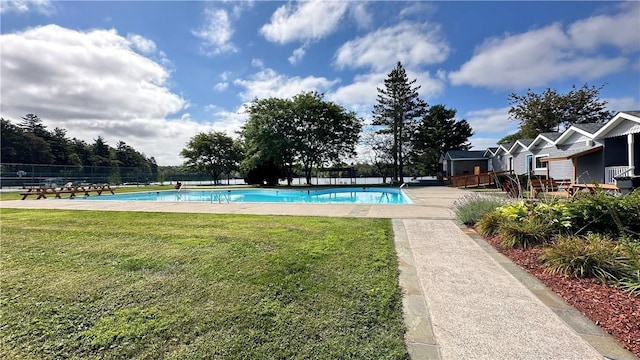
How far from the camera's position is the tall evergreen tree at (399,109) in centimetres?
2831

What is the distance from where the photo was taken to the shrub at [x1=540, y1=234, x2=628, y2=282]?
3.08 m

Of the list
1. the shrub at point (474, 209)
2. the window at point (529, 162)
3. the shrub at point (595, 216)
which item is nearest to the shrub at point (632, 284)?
the shrub at point (595, 216)

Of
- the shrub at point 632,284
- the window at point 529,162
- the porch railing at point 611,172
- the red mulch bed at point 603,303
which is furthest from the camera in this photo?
the window at point 529,162

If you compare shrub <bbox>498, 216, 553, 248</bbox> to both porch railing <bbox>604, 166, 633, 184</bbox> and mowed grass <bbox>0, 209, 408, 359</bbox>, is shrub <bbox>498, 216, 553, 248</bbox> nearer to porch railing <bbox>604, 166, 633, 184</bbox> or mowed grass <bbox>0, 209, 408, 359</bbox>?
mowed grass <bbox>0, 209, 408, 359</bbox>

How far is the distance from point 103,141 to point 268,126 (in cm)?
4914

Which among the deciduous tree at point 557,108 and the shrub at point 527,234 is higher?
the deciduous tree at point 557,108

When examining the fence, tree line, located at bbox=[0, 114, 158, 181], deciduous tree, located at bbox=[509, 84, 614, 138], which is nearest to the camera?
the fence

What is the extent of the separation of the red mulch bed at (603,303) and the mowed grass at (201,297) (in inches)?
65.5

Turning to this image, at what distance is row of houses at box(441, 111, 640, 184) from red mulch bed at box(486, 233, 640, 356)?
5.41 meters

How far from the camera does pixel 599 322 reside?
89.7 inches

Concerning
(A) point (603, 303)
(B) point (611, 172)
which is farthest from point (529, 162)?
(A) point (603, 303)

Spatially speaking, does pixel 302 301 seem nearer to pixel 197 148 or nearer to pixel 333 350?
pixel 333 350

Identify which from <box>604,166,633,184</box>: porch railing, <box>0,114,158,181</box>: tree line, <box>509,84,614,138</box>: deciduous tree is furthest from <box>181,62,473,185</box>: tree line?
<box>604,166,633,184</box>: porch railing

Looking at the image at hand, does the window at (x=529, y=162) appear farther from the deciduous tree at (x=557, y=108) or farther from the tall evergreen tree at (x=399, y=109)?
the deciduous tree at (x=557, y=108)
